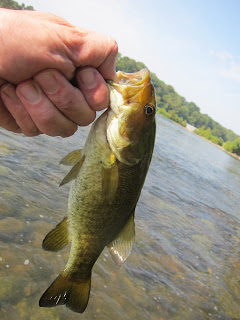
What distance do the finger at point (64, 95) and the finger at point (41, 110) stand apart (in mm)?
39

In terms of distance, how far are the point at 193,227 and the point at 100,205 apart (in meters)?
8.19

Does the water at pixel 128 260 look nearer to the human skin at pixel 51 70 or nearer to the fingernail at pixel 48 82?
the human skin at pixel 51 70

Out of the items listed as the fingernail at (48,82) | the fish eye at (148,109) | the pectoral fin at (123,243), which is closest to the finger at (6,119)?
the fingernail at (48,82)

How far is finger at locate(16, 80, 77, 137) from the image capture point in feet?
6.54

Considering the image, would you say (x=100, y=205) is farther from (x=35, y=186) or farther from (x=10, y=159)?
(x=10, y=159)

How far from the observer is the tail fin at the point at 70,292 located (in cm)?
242

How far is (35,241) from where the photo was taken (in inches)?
211

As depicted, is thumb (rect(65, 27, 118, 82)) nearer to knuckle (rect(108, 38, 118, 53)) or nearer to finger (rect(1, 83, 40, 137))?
knuckle (rect(108, 38, 118, 53))

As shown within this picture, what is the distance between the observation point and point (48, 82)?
77.0 inches

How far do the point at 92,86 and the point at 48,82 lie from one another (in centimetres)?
31

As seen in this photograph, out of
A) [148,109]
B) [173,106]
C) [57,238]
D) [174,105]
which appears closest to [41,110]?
[148,109]

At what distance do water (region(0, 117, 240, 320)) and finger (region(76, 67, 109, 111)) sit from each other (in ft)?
11.0

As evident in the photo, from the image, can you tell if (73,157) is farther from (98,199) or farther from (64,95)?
(64,95)

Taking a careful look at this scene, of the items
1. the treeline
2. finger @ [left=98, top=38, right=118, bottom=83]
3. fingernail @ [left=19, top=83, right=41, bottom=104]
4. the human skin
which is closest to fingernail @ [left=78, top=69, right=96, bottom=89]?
the human skin
